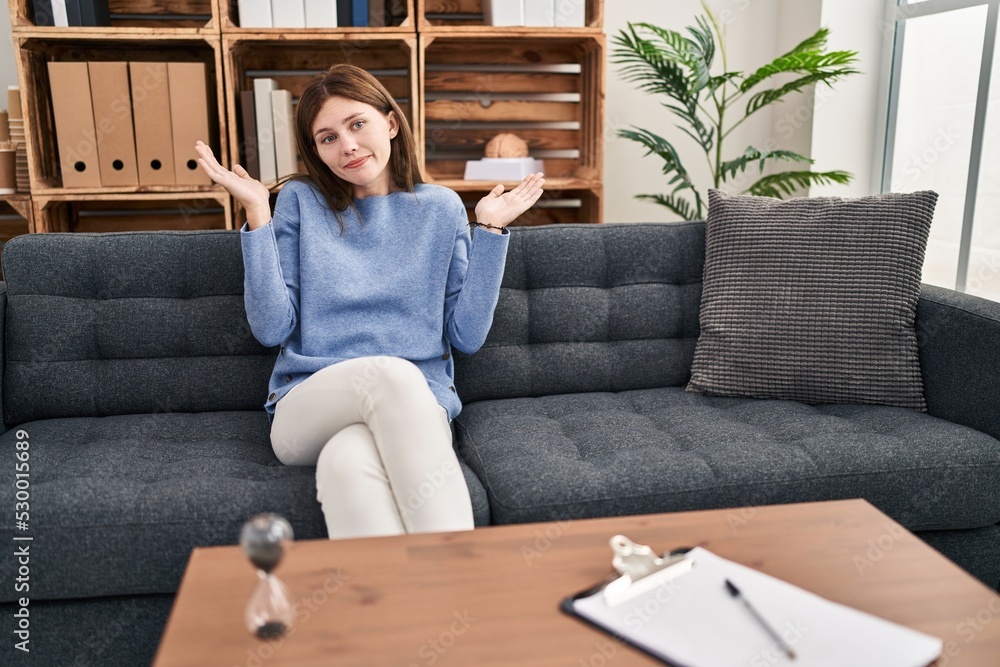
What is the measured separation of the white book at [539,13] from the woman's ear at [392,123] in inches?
43.0

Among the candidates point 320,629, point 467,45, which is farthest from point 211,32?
point 320,629

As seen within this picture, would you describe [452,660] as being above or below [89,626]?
above

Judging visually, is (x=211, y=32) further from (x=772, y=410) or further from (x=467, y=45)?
(x=772, y=410)

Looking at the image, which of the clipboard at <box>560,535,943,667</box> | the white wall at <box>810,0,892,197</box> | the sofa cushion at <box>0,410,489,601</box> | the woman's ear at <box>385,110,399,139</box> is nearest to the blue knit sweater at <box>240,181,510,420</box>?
the woman's ear at <box>385,110,399,139</box>

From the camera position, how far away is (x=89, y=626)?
137 cm

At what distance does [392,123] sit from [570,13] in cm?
117

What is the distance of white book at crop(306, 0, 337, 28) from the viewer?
257 cm

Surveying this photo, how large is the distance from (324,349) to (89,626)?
0.62m

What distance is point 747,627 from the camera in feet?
2.81

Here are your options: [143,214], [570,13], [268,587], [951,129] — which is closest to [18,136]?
[143,214]

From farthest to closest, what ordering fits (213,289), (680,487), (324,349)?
(213,289), (324,349), (680,487)

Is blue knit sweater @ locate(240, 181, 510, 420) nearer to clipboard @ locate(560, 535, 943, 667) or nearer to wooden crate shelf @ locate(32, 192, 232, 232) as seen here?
clipboard @ locate(560, 535, 943, 667)

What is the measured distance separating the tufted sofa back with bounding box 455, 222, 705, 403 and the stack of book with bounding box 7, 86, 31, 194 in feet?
5.48

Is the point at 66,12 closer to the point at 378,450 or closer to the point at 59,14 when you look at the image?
the point at 59,14
